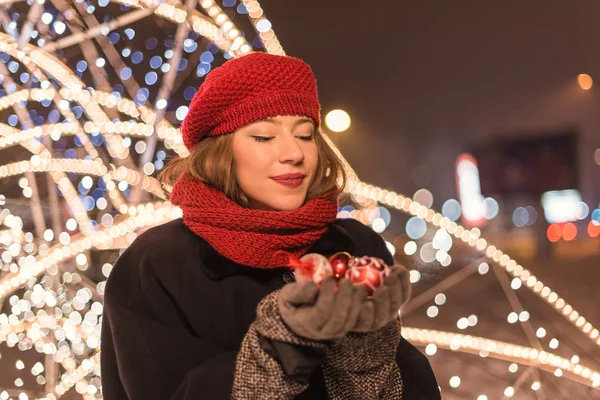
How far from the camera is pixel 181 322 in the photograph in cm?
122

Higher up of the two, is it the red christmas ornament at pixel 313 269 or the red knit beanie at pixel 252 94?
the red knit beanie at pixel 252 94

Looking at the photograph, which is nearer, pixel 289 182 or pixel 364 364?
pixel 364 364

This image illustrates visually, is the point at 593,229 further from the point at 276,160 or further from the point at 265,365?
the point at 265,365

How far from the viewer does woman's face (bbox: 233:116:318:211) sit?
50.0 inches

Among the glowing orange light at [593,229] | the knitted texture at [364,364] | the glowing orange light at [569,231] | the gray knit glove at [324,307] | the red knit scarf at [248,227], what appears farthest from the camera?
the glowing orange light at [593,229]

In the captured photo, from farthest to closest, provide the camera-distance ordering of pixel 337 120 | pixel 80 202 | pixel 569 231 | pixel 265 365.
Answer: pixel 569 231 → pixel 337 120 → pixel 80 202 → pixel 265 365

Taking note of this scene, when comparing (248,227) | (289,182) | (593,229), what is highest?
(593,229)

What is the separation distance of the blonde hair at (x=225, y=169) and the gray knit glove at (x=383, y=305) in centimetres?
45

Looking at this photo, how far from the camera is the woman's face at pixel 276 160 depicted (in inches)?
50.0

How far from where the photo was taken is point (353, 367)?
3.56ft

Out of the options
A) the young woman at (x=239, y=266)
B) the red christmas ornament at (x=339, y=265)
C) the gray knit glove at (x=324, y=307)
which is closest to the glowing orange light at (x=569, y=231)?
the young woman at (x=239, y=266)

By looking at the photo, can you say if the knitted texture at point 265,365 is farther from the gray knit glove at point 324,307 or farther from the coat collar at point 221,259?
the coat collar at point 221,259

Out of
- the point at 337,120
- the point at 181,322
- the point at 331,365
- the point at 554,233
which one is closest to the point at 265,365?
the point at 331,365

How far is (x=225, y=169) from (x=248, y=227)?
0.15 m
